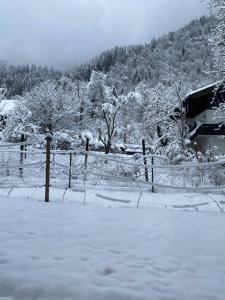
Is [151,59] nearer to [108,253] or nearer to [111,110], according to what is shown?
[111,110]

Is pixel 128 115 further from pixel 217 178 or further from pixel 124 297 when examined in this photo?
pixel 124 297

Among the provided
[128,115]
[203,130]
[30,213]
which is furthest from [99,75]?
[30,213]

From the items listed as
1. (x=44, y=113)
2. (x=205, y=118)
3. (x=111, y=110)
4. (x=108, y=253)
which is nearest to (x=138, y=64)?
(x=111, y=110)

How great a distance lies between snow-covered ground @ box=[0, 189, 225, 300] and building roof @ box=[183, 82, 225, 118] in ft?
67.3

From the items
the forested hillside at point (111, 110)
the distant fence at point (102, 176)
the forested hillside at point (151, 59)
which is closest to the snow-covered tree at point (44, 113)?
the forested hillside at point (111, 110)

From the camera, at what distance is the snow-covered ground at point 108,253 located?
2.67 metres

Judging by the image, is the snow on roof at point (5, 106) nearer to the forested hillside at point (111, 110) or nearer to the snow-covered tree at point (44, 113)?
the forested hillside at point (111, 110)

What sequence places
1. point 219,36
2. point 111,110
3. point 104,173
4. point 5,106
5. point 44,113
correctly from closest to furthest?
point 104,173
point 219,36
point 44,113
point 111,110
point 5,106

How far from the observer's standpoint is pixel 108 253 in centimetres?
351

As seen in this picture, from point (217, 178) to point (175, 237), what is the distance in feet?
20.6

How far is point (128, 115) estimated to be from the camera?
50000 mm

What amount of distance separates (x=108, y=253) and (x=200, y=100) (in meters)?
25.6

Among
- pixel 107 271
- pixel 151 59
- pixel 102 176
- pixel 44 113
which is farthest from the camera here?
pixel 151 59

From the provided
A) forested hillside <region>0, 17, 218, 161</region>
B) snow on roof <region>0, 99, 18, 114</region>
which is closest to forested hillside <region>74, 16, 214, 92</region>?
forested hillside <region>0, 17, 218, 161</region>
